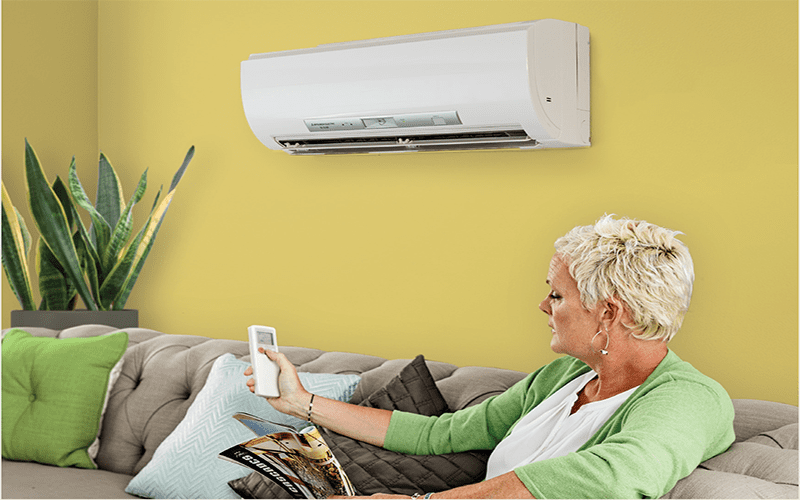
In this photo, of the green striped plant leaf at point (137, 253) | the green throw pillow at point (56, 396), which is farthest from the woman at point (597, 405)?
the green striped plant leaf at point (137, 253)

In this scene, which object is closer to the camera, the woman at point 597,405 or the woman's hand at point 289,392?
the woman at point 597,405

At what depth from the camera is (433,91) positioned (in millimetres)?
2086

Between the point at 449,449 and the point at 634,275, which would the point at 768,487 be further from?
the point at 449,449

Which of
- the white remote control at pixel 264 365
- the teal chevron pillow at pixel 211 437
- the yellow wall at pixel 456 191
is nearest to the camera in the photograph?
the white remote control at pixel 264 365

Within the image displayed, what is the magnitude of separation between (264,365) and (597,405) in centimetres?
A: 74

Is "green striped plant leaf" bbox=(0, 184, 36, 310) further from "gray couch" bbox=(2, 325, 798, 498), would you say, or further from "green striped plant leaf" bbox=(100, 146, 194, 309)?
"gray couch" bbox=(2, 325, 798, 498)

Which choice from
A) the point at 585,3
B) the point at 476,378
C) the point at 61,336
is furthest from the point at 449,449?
the point at 61,336

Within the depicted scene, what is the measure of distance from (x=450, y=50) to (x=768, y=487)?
132 centimetres

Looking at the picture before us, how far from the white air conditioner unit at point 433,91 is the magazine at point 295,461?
101cm

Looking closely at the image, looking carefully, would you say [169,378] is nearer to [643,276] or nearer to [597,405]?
[597,405]

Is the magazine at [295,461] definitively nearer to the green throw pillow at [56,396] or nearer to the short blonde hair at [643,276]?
the short blonde hair at [643,276]

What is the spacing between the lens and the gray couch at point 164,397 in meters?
1.58

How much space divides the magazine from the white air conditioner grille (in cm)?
106

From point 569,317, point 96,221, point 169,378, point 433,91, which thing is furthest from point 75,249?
point 569,317
